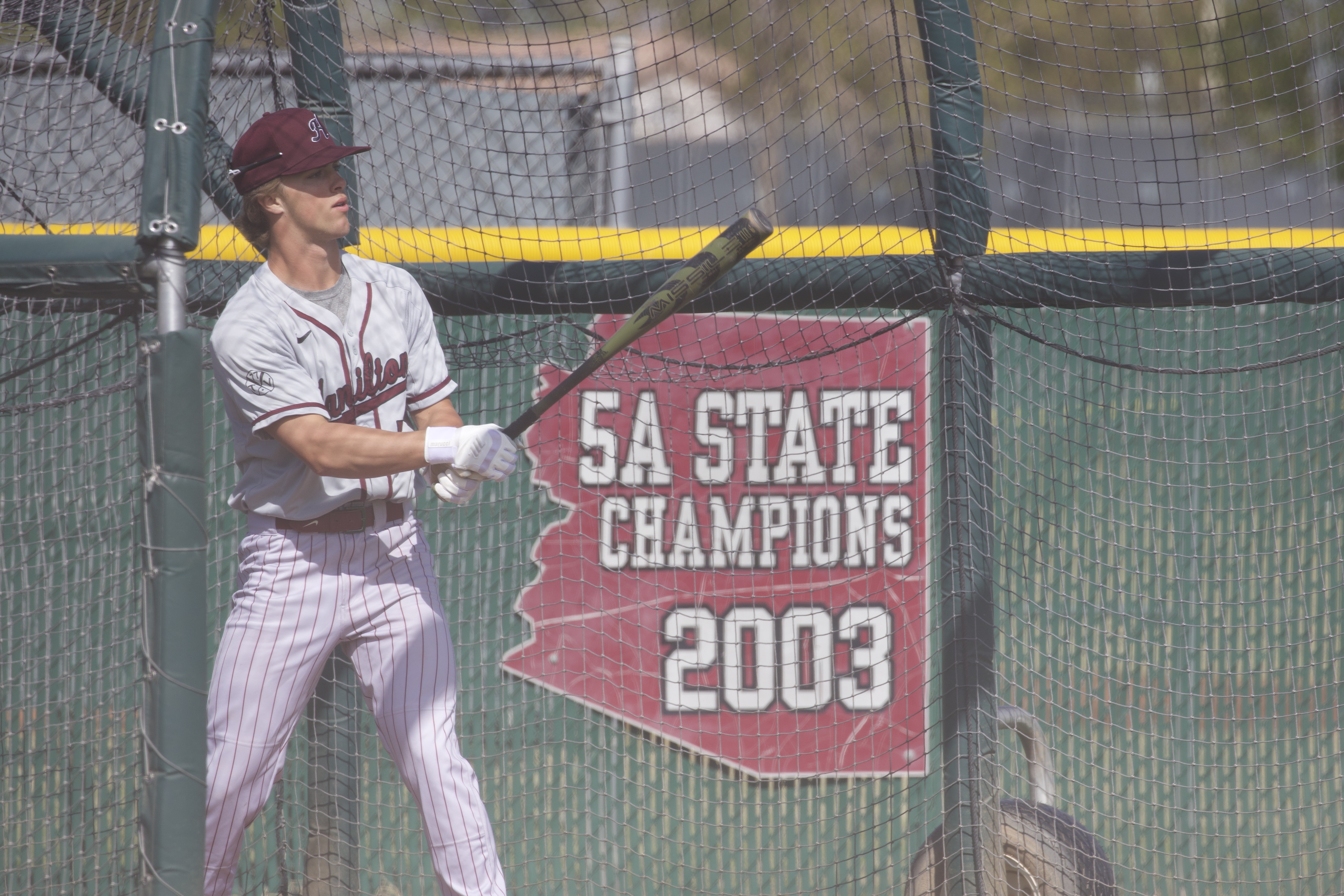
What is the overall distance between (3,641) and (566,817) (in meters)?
1.65

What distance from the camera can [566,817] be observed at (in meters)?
3.24

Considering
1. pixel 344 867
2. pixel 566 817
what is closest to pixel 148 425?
pixel 344 867

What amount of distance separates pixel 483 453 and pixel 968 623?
1.36 m

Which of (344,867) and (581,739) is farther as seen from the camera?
(581,739)

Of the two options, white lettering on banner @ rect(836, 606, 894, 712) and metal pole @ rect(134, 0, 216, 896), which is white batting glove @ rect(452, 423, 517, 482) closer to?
metal pole @ rect(134, 0, 216, 896)

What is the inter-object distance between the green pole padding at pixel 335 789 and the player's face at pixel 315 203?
126 centimetres

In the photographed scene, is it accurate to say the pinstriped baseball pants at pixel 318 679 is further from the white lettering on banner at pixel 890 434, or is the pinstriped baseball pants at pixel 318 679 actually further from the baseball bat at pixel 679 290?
the white lettering on banner at pixel 890 434

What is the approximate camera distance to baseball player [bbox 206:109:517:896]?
2.04 meters

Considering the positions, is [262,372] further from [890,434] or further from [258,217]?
[890,434]

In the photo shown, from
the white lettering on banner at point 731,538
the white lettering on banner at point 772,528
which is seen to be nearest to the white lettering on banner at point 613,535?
the white lettering on banner at point 731,538

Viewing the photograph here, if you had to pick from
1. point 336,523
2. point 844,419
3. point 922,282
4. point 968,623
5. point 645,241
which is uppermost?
point 645,241

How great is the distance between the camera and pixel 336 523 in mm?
2148

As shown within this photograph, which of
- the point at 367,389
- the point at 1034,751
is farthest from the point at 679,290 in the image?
the point at 1034,751

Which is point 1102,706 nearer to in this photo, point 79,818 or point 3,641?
point 79,818
